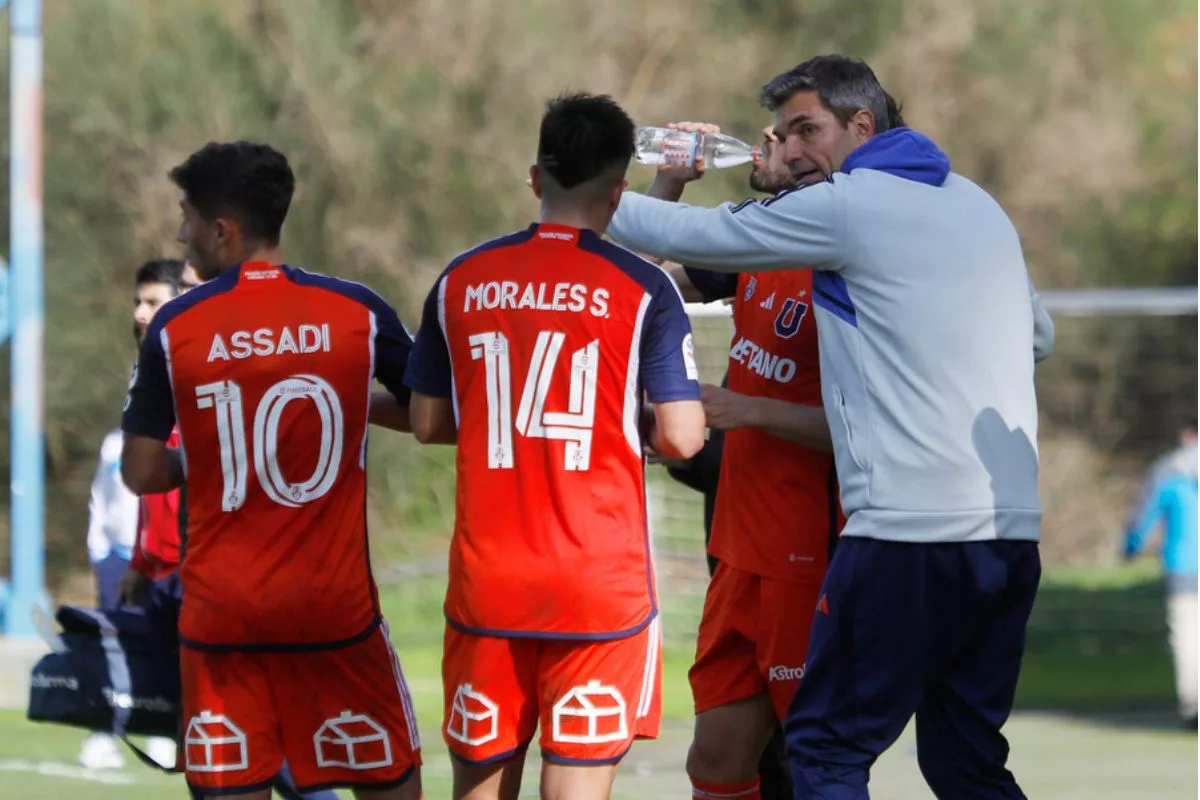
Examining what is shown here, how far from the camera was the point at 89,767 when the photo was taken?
842cm

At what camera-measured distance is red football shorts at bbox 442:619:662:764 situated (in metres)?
4.27

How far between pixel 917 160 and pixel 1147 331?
20239 millimetres

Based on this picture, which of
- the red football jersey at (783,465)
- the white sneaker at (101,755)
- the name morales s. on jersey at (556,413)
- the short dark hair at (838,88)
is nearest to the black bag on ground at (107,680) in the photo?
the name morales s. on jersey at (556,413)

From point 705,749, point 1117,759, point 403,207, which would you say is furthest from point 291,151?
point 705,749

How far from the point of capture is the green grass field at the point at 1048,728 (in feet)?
26.8

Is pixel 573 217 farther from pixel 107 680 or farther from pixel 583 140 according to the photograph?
pixel 107 680

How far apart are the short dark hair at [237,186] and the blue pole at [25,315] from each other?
7801mm

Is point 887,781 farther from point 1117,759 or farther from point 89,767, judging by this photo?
point 89,767

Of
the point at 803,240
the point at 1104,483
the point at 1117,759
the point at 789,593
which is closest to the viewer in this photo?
the point at 803,240

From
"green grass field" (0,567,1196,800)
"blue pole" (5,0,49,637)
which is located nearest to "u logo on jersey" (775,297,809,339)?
"green grass field" (0,567,1196,800)

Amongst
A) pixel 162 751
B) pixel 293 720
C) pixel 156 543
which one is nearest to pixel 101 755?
pixel 162 751

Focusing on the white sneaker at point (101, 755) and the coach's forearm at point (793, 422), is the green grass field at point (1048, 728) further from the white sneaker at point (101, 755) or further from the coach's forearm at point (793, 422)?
the coach's forearm at point (793, 422)

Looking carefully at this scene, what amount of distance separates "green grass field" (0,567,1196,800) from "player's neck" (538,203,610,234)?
4.00 meters

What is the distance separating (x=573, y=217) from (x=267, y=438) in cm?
91
